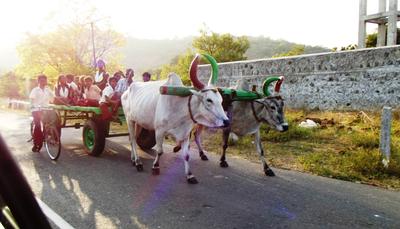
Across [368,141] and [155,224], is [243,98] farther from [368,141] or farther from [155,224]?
[368,141]

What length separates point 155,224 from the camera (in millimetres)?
4062

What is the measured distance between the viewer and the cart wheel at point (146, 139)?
8500mm

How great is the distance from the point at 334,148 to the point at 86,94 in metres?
6.51

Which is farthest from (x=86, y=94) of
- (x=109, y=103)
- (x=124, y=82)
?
(x=109, y=103)

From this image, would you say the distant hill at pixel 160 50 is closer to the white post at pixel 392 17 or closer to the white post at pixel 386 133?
the white post at pixel 392 17

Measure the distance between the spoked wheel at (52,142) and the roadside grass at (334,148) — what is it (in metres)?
3.65

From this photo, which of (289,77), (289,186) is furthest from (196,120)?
(289,77)

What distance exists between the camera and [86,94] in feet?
29.9

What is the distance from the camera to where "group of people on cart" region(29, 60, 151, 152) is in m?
7.77

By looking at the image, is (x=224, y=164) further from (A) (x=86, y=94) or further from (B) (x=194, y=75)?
(A) (x=86, y=94)

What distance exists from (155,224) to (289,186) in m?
2.50

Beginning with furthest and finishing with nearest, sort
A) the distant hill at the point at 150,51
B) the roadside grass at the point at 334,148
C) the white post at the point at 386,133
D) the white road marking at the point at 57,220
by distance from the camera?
the distant hill at the point at 150,51
the white post at the point at 386,133
the roadside grass at the point at 334,148
the white road marking at the point at 57,220

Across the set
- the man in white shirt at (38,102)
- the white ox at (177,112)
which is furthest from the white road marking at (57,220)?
the man in white shirt at (38,102)

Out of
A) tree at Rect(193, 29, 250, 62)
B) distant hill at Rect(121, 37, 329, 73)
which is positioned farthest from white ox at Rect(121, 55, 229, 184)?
distant hill at Rect(121, 37, 329, 73)
